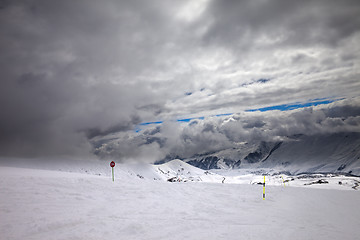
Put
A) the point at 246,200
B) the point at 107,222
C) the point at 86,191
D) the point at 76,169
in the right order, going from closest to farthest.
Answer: the point at 107,222, the point at 86,191, the point at 246,200, the point at 76,169

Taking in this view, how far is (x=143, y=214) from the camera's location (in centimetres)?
1543

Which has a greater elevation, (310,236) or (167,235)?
(167,235)

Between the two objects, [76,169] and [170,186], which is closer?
[170,186]

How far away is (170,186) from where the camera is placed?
26.0m

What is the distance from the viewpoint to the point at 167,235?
11.2 metres

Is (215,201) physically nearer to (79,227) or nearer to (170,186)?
(170,186)

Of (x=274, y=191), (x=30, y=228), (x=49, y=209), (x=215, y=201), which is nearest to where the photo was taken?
(x=30, y=228)

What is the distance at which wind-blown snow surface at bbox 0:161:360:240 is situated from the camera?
452 inches

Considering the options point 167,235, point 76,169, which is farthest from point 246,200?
point 76,169

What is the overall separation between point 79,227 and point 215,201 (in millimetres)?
13680

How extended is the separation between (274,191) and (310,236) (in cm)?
1941

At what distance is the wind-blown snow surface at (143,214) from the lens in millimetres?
11484

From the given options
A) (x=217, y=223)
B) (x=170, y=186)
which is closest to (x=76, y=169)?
(x=170, y=186)

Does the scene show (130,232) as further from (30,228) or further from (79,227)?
(30,228)
